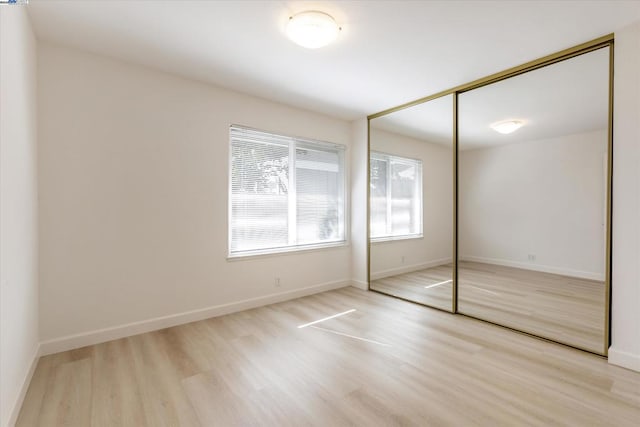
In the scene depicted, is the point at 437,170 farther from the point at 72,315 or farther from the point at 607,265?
the point at 72,315

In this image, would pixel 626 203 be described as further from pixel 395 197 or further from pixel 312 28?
pixel 312 28

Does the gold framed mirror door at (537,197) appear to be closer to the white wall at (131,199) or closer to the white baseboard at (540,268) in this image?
the white baseboard at (540,268)

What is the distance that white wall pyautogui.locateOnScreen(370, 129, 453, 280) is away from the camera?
12.1 feet

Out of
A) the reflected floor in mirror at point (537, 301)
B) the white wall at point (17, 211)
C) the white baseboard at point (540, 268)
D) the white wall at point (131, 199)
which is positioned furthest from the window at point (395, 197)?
the white wall at point (17, 211)

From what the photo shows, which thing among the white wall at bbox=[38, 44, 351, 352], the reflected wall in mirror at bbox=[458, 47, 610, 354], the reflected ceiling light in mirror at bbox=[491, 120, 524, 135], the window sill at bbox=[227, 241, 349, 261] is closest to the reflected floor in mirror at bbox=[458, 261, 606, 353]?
the reflected wall in mirror at bbox=[458, 47, 610, 354]

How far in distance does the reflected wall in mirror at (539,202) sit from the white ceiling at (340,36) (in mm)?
402

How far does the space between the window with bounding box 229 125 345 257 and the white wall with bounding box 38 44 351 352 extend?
19cm

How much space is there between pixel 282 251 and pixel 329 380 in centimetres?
208

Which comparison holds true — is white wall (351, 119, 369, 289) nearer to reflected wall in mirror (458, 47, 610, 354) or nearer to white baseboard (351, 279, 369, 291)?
white baseboard (351, 279, 369, 291)

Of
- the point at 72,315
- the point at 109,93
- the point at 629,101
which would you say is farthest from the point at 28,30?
the point at 629,101

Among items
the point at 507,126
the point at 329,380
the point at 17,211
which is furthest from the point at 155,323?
the point at 507,126

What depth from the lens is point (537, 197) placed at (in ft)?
9.95

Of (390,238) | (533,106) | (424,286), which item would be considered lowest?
(424,286)

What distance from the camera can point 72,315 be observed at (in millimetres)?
2633
